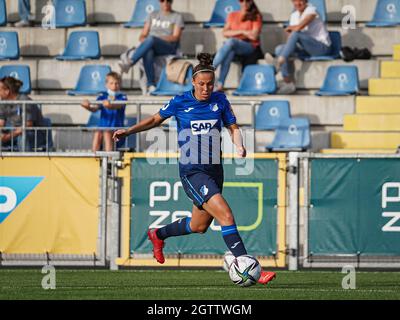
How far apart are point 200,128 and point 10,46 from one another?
981 cm

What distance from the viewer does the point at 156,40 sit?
782 inches

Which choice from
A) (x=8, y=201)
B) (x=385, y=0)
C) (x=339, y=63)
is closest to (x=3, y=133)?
(x=8, y=201)

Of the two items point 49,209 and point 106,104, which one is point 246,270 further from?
point 106,104

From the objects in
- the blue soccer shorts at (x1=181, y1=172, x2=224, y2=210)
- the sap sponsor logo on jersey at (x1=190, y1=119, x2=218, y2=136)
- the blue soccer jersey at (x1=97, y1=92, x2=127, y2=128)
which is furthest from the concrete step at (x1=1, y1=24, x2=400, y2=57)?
the blue soccer shorts at (x1=181, y1=172, x2=224, y2=210)

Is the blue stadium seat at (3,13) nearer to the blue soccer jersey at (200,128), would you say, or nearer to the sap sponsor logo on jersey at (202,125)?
the blue soccer jersey at (200,128)

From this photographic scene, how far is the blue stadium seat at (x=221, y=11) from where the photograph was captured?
21.1m

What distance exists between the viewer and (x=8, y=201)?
50.2ft

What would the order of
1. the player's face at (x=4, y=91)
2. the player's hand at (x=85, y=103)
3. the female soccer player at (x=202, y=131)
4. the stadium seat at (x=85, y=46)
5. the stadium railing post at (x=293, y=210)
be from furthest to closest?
the stadium seat at (x=85, y=46)
the player's face at (x=4, y=91)
the player's hand at (x=85, y=103)
the stadium railing post at (x=293, y=210)
the female soccer player at (x=202, y=131)

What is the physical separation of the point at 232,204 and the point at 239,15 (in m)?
5.62

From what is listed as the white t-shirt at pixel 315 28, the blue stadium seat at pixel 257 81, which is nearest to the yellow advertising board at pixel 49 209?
the blue stadium seat at pixel 257 81

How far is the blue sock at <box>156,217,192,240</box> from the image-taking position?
12.5 meters

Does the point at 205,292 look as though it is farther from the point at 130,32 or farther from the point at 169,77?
the point at 130,32

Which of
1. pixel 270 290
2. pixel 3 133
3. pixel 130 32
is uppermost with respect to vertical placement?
pixel 130 32

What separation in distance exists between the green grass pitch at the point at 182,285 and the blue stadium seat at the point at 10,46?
683cm
